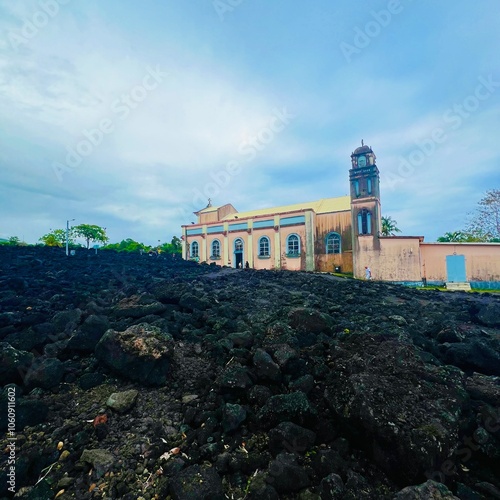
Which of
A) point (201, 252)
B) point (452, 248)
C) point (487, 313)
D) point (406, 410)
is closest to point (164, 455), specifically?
point (406, 410)

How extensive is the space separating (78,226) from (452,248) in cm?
5701

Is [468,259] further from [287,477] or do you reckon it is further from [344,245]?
[287,477]

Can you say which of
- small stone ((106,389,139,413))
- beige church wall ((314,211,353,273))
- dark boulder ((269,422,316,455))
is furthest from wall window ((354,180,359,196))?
small stone ((106,389,139,413))

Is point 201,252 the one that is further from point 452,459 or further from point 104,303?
point 452,459

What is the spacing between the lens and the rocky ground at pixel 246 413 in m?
2.76

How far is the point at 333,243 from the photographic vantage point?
26406 millimetres

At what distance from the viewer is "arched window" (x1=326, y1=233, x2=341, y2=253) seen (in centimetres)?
2616

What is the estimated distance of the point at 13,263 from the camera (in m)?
13.4

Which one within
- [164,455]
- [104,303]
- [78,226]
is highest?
[78,226]

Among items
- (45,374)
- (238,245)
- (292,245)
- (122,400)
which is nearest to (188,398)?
(122,400)

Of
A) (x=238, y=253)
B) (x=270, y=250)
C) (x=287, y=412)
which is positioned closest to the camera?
(x=287, y=412)

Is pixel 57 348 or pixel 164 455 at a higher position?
pixel 57 348

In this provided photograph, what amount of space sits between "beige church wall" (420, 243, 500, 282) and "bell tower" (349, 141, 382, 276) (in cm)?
367

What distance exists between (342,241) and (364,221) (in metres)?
2.68
